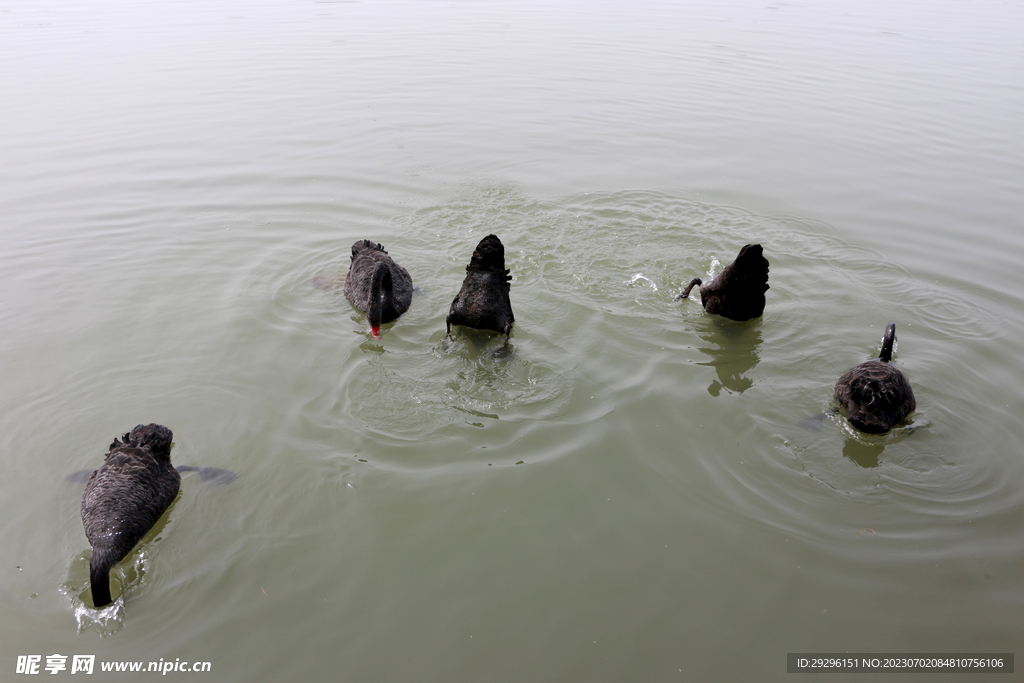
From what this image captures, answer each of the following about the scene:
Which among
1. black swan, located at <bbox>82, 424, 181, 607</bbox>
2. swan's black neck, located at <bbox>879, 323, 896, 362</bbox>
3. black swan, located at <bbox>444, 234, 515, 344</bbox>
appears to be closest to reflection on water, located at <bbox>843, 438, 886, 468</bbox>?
swan's black neck, located at <bbox>879, 323, 896, 362</bbox>

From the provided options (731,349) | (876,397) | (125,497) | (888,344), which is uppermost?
(888,344)

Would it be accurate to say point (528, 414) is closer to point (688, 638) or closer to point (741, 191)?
point (688, 638)

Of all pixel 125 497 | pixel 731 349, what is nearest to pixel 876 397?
pixel 731 349

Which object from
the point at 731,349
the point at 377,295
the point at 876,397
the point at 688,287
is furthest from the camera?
the point at 688,287

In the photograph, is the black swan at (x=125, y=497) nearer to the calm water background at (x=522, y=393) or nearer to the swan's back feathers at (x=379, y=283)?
the calm water background at (x=522, y=393)

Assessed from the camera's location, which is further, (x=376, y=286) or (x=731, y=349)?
(x=731, y=349)

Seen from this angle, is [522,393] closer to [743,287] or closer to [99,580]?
[743,287]

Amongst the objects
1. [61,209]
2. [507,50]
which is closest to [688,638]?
[61,209]

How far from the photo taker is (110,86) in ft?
61.0

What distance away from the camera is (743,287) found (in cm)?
765

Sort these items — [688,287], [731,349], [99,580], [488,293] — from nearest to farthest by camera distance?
[99,580]
[488,293]
[731,349]
[688,287]

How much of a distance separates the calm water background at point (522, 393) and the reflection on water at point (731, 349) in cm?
5

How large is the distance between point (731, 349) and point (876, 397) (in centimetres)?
188

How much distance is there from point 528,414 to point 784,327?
367cm
